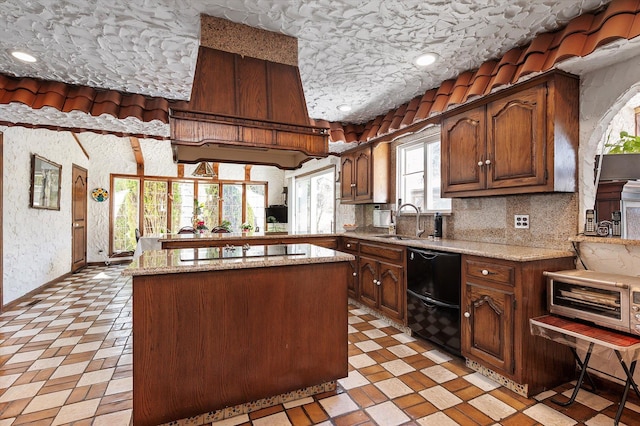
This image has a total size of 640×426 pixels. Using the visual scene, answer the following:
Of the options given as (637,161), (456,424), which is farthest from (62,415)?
(637,161)

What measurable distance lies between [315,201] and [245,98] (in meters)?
4.90

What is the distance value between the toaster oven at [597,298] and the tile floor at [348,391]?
565mm

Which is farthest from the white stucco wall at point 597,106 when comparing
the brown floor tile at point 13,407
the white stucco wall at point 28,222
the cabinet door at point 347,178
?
the white stucco wall at point 28,222

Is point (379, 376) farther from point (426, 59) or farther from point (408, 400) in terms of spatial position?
point (426, 59)

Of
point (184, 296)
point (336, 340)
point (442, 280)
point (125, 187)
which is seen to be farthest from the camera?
point (125, 187)

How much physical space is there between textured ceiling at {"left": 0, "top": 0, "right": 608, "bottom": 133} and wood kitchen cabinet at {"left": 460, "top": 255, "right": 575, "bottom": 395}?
1.54m

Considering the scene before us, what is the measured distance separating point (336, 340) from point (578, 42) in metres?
2.31

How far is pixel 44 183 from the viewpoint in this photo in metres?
4.68

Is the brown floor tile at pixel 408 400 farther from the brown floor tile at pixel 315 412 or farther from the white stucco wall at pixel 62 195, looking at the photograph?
the white stucco wall at pixel 62 195

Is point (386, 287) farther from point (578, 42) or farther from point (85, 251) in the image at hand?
point (85, 251)

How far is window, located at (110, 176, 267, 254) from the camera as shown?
7.23 metres

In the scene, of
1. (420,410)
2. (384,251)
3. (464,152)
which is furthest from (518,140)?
(420,410)

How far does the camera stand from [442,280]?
2539mm

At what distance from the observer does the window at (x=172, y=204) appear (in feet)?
23.7
